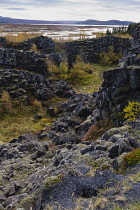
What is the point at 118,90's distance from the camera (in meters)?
38.2

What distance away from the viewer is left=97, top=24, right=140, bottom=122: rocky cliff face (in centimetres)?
3638

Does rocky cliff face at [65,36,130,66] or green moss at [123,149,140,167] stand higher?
rocky cliff face at [65,36,130,66]

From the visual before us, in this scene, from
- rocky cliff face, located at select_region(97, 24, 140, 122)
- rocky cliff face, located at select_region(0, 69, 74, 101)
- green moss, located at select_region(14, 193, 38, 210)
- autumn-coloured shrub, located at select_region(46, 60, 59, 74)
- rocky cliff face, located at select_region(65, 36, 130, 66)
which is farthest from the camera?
rocky cliff face, located at select_region(65, 36, 130, 66)

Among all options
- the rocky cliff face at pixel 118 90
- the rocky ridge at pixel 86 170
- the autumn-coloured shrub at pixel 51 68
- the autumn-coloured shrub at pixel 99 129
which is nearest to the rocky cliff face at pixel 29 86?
the autumn-coloured shrub at pixel 51 68

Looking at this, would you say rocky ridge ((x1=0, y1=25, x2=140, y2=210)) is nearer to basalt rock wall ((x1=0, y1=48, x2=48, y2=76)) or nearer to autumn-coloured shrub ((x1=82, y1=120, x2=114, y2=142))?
autumn-coloured shrub ((x1=82, y1=120, x2=114, y2=142))

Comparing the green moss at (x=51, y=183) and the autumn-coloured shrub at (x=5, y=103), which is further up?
the green moss at (x=51, y=183)

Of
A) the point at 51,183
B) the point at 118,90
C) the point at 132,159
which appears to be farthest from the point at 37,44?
the point at 51,183

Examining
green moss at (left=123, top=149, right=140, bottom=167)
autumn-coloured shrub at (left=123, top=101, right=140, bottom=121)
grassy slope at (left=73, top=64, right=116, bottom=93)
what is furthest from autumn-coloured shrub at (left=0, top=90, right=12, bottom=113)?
green moss at (left=123, top=149, right=140, bottom=167)

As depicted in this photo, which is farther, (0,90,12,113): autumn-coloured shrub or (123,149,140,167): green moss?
(0,90,12,113): autumn-coloured shrub

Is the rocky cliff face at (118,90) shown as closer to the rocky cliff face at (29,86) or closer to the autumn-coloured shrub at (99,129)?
the autumn-coloured shrub at (99,129)

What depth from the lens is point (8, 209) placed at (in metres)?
18.5

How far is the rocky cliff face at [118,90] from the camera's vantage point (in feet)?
119

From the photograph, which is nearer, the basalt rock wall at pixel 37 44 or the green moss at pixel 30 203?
the green moss at pixel 30 203

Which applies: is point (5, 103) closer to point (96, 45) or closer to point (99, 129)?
point (99, 129)
